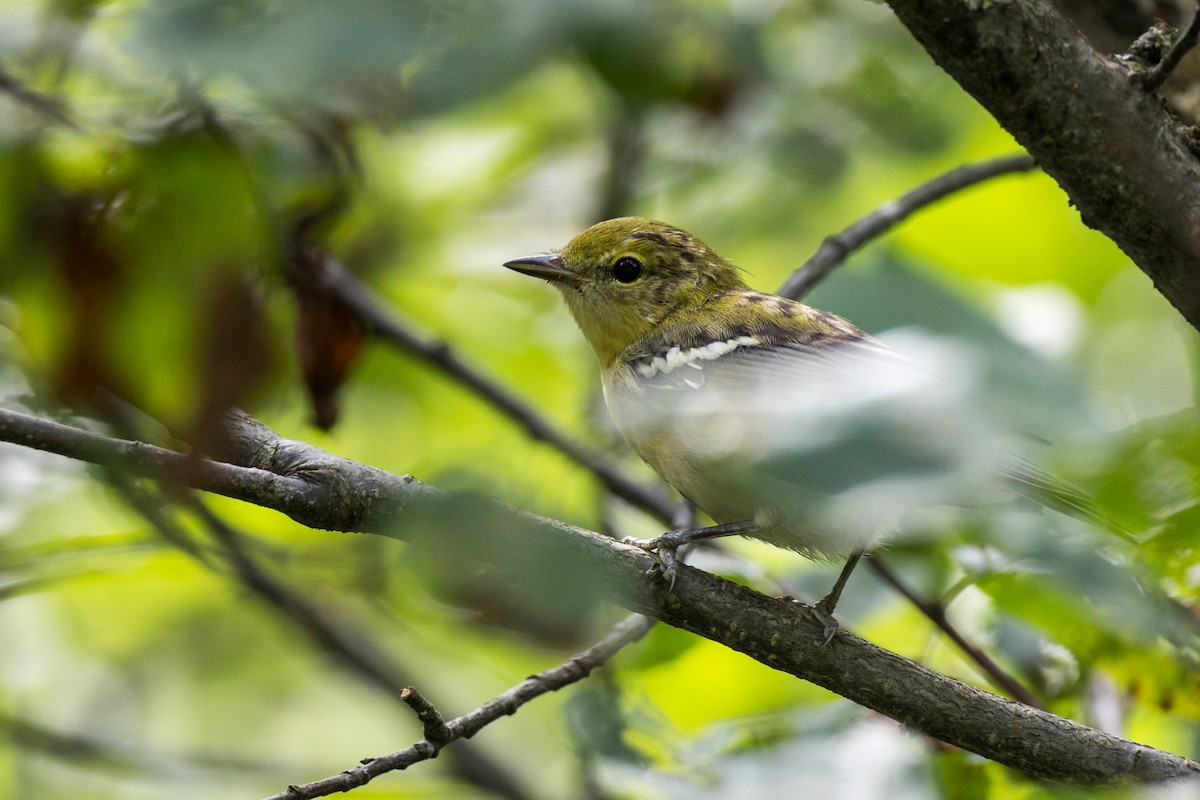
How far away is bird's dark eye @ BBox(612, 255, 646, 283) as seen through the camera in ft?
14.6

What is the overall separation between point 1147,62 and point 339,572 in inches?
118

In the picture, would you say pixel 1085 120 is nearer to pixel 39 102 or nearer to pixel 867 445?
pixel 867 445

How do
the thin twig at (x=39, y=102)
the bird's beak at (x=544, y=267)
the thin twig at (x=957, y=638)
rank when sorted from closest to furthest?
the thin twig at (x=39, y=102)
the thin twig at (x=957, y=638)
the bird's beak at (x=544, y=267)

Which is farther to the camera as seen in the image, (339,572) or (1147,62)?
(339,572)

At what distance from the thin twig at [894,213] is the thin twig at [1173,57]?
49.8 inches

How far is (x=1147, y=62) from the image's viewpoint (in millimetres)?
2498

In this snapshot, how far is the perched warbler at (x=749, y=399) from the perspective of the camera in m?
1.32

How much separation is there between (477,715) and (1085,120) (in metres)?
1.78

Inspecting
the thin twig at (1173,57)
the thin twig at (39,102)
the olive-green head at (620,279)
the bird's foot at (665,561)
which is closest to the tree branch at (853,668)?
the bird's foot at (665,561)

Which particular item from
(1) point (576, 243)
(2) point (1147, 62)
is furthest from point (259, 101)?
(2) point (1147, 62)

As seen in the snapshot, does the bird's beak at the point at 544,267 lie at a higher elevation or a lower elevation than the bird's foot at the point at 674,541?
higher

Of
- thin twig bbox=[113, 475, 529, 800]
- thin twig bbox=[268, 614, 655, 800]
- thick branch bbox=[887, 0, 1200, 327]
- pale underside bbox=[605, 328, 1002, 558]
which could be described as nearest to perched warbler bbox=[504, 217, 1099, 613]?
pale underside bbox=[605, 328, 1002, 558]

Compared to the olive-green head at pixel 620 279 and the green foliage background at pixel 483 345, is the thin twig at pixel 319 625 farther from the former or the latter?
the olive-green head at pixel 620 279

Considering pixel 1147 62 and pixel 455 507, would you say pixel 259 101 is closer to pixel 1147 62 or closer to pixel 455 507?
pixel 455 507
